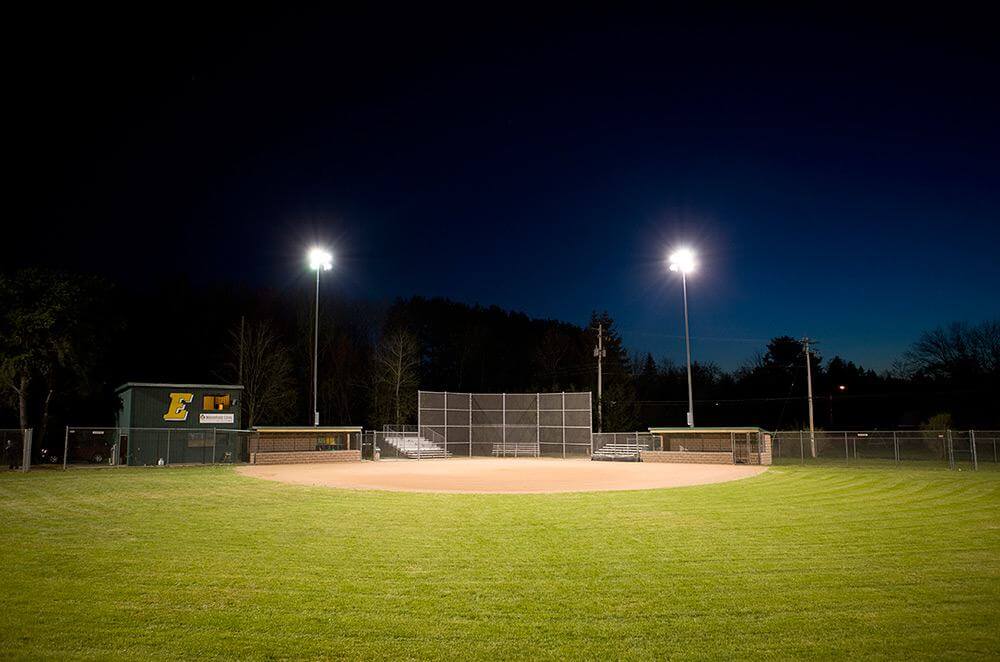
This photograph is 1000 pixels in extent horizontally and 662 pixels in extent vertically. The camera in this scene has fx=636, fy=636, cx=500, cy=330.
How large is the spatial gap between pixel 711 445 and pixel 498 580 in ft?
98.2

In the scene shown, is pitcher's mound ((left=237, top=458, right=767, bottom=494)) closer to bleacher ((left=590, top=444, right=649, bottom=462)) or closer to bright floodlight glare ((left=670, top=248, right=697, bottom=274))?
bleacher ((left=590, top=444, right=649, bottom=462))

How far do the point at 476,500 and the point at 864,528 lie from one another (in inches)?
347

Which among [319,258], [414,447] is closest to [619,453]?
Result: [414,447]

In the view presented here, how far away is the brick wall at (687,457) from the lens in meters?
32.7

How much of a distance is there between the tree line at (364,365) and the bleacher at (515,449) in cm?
755

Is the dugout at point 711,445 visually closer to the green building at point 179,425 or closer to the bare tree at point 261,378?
the green building at point 179,425

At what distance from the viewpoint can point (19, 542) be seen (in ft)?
33.3

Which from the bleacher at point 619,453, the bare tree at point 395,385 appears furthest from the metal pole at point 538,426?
the bare tree at point 395,385

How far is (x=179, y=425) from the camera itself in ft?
107

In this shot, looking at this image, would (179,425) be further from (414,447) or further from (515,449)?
(515,449)

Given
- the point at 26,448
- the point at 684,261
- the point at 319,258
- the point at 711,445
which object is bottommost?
the point at 711,445

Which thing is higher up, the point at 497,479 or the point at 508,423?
the point at 508,423

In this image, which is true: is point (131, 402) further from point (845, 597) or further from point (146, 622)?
point (845, 597)

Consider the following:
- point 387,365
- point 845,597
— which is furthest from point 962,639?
point 387,365
